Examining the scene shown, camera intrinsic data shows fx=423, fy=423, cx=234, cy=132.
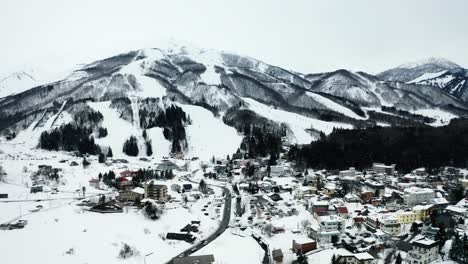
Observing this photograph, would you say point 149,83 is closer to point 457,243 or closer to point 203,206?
point 203,206

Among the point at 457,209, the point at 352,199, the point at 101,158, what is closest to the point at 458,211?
the point at 457,209

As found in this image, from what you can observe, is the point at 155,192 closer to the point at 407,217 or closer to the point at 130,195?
the point at 130,195

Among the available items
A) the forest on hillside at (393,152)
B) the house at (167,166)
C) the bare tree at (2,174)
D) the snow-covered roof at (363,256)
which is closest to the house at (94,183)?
the bare tree at (2,174)

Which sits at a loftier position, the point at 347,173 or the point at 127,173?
the point at 127,173

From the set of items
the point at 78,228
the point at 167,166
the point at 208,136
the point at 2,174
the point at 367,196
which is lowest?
the point at 78,228

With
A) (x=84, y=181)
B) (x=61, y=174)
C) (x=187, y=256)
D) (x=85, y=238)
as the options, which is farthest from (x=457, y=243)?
(x=61, y=174)

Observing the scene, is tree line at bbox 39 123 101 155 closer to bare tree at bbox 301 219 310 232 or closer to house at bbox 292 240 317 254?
bare tree at bbox 301 219 310 232

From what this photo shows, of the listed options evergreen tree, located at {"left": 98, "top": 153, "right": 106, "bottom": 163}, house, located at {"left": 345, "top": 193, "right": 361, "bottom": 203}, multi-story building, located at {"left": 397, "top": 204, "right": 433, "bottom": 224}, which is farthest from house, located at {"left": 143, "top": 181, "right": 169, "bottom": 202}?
evergreen tree, located at {"left": 98, "top": 153, "right": 106, "bottom": 163}

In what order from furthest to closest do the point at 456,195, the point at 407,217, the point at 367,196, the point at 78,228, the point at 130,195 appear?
the point at 367,196 → the point at 130,195 → the point at 456,195 → the point at 407,217 → the point at 78,228
